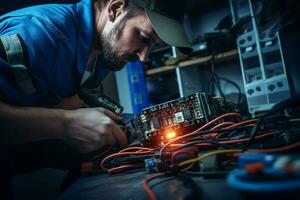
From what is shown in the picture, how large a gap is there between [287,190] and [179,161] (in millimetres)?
247

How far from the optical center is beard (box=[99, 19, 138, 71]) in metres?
0.97

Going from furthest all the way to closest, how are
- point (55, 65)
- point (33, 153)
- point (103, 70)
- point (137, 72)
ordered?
1. point (137, 72)
2. point (103, 70)
3. point (33, 153)
4. point (55, 65)

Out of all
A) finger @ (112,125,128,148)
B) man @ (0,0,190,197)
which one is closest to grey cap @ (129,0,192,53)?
man @ (0,0,190,197)

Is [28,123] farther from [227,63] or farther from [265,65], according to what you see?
[227,63]

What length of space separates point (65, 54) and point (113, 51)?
0.29m

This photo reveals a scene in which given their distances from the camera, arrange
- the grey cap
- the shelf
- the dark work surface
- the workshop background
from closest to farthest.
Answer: the dark work surface < the grey cap < the workshop background < the shelf

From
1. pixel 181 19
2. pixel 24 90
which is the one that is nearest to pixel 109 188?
pixel 24 90

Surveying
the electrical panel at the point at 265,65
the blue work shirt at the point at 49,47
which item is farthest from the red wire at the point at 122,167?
the electrical panel at the point at 265,65

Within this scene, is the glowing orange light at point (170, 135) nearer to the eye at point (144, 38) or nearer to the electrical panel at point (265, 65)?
the eye at point (144, 38)

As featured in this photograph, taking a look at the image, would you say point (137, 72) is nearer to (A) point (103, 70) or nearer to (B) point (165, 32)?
(A) point (103, 70)

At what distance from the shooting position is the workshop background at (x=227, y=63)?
1189mm

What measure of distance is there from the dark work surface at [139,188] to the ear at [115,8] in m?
0.59

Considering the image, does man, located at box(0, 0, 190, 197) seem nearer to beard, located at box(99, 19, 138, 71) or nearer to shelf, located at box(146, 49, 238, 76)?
beard, located at box(99, 19, 138, 71)

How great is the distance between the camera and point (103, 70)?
1.21 m
